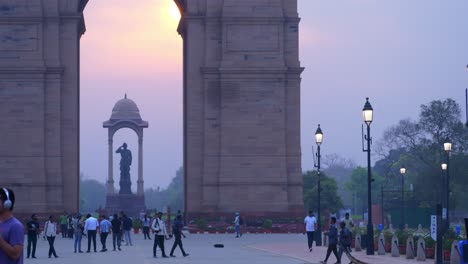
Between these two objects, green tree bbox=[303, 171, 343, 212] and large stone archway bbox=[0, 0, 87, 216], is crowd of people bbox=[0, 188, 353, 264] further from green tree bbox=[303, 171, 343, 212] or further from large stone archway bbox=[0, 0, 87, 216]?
green tree bbox=[303, 171, 343, 212]

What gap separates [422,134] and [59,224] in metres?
51.7

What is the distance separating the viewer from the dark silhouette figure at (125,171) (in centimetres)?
9984

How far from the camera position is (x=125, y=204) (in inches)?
3752

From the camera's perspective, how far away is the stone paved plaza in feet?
107

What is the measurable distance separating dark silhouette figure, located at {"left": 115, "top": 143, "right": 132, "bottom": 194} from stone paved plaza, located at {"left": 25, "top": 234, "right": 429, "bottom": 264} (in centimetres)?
4992

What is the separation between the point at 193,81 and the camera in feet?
188

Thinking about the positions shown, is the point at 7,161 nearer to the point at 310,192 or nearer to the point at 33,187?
the point at 33,187

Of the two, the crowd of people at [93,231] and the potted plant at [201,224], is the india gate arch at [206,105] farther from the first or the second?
the crowd of people at [93,231]

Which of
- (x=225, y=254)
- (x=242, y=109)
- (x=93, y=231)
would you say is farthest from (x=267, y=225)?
(x=225, y=254)

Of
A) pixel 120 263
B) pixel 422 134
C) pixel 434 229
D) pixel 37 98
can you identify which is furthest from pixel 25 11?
pixel 422 134

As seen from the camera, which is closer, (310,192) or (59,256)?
(59,256)

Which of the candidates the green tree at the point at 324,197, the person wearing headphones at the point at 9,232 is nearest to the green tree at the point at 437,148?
the green tree at the point at 324,197

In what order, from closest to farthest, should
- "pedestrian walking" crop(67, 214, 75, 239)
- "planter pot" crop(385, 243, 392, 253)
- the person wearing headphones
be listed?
the person wearing headphones
"planter pot" crop(385, 243, 392, 253)
"pedestrian walking" crop(67, 214, 75, 239)

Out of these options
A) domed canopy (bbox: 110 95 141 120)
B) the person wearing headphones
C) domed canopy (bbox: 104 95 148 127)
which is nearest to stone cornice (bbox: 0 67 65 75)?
the person wearing headphones
